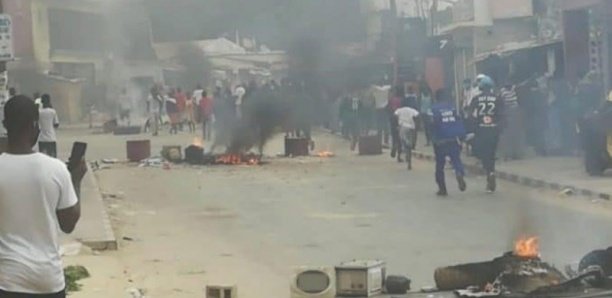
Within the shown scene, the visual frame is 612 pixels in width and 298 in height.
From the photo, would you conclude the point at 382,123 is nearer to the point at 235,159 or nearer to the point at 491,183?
the point at 235,159

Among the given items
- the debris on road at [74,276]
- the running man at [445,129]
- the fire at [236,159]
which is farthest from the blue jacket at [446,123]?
the fire at [236,159]

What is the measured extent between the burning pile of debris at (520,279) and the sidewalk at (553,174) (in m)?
7.13

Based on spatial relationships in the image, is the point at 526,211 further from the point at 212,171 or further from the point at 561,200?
the point at 212,171

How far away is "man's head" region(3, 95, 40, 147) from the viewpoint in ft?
16.1

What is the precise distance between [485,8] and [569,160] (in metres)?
11.6

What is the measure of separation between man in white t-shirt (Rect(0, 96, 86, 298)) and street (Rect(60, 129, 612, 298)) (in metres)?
3.95

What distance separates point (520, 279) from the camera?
7.57m

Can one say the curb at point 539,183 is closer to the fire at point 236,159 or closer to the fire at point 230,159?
the fire at point 236,159

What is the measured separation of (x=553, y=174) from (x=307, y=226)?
5.62 metres

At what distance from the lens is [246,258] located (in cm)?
1111

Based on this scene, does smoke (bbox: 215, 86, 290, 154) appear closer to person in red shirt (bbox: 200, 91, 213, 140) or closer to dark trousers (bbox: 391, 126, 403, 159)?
dark trousers (bbox: 391, 126, 403, 159)

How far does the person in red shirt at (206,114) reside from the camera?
3063 centimetres

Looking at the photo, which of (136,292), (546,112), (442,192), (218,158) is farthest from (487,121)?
(218,158)

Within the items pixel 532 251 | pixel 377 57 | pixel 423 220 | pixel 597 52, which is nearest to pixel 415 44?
pixel 377 57
